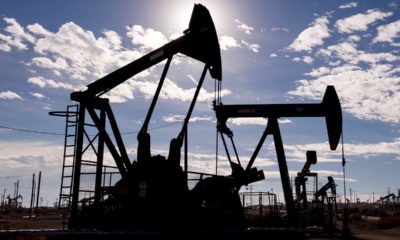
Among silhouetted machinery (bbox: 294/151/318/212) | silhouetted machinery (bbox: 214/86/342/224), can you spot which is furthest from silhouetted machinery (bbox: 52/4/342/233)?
silhouetted machinery (bbox: 294/151/318/212)

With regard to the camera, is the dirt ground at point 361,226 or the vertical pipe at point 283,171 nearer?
the vertical pipe at point 283,171

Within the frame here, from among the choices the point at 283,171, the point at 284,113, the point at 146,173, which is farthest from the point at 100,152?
the point at 284,113

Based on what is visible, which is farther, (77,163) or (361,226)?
(361,226)

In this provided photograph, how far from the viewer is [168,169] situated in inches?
365

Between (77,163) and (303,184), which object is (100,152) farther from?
(303,184)

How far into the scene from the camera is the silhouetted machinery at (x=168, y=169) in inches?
359

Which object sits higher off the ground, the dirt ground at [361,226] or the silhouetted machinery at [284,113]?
the silhouetted machinery at [284,113]

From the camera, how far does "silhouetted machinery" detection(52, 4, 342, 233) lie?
29.9ft

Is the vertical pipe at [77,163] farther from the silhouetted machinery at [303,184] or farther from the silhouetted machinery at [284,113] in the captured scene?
the silhouetted machinery at [303,184]

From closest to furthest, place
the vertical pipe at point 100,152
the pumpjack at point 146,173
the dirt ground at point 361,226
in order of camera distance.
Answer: the pumpjack at point 146,173 < the vertical pipe at point 100,152 < the dirt ground at point 361,226

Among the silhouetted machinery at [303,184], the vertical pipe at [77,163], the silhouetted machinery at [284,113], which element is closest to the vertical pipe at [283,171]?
the silhouetted machinery at [284,113]

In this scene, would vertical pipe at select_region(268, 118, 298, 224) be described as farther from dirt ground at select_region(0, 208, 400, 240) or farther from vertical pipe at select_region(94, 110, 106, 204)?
dirt ground at select_region(0, 208, 400, 240)

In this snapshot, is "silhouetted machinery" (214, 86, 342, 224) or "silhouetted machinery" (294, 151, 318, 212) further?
"silhouetted machinery" (294, 151, 318, 212)

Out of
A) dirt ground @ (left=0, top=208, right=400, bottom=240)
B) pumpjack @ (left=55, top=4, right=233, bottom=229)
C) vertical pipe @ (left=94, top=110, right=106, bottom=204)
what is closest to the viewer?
pumpjack @ (left=55, top=4, right=233, bottom=229)
